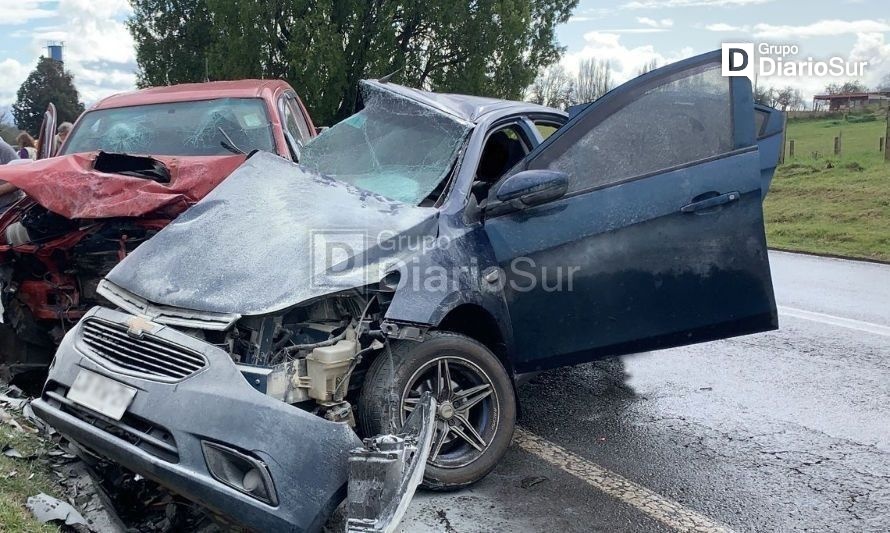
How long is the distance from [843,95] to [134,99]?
38.5 meters

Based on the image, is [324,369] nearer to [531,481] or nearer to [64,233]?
[531,481]

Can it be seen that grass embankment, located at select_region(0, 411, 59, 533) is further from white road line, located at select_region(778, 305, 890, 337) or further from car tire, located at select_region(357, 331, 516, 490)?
white road line, located at select_region(778, 305, 890, 337)

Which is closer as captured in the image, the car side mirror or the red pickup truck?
the car side mirror

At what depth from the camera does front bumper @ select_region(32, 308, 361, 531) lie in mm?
2752

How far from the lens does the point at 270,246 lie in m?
3.43

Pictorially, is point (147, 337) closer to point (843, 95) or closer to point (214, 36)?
point (214, 36)

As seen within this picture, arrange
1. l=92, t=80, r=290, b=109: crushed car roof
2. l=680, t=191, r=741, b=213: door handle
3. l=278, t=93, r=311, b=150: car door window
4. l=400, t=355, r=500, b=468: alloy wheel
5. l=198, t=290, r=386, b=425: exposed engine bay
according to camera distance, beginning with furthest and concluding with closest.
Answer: l=92, t=80, r=290, b=109: crushed car roof → l=278, t=93, r=311, b=150: car door window → l=680, t=191, r=741, b=213: door handle → l=400, t=355, r=500, b=468: alloy wheel → l=198, t=290, r=386, b=425: exposed engine bay

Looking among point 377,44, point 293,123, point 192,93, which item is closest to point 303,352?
point 293,123

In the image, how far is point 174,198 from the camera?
15.4 feet

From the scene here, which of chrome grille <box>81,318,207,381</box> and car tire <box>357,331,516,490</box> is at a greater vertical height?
chrome grille <box>81,318,207,381</box>

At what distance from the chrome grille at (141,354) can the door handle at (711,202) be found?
8.09 feet

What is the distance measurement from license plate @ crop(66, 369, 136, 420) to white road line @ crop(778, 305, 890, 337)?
→ 19.4 ft

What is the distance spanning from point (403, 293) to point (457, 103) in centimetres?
177

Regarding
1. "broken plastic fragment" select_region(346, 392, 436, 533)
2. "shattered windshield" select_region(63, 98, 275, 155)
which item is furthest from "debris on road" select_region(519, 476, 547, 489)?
"shattered windshield" select_region(63, 98, 275, 155)
